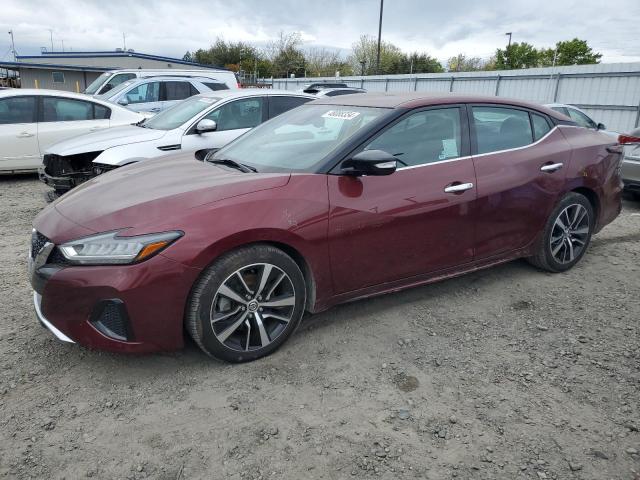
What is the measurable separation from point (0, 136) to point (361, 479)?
26.7 feet

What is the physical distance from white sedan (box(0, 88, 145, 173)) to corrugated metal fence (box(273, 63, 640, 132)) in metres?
7.29

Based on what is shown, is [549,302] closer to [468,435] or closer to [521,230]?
[521,230]

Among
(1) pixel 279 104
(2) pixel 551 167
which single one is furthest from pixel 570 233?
(1) pixel 279 104

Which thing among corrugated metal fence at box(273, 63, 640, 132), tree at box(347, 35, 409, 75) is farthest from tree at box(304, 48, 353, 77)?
corrugated metal fence at box(273, 63, 640, 132)

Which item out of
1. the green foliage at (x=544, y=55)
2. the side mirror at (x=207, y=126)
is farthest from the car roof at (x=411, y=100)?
the green foliage at (x=544, y=55)

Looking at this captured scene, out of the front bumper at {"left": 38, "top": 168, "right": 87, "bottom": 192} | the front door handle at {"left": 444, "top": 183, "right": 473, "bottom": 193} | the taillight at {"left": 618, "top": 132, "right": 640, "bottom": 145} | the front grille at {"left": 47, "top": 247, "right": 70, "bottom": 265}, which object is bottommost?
the front bumper at {"left": 38, "top": 168, "right": 87, "bottom": 192}

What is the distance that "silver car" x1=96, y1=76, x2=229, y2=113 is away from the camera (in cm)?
1137

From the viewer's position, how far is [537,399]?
9.18ft

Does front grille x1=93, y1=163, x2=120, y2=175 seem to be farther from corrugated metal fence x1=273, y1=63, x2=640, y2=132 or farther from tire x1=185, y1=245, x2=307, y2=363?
corrugated metal fence x1=273, y1=63, x2=640, y2=132

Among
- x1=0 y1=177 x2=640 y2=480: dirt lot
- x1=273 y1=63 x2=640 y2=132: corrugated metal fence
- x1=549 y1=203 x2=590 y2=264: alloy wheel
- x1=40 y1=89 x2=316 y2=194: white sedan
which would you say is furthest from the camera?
x1=273 y1=63 x2=640 y2=132: corrugated metal fence

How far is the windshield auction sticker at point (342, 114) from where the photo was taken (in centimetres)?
372

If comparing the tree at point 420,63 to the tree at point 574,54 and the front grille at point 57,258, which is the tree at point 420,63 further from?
the front grille at point 57,258

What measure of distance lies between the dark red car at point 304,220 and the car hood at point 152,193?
1 cm

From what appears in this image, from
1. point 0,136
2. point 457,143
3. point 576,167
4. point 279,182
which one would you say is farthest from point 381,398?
point 0,136
